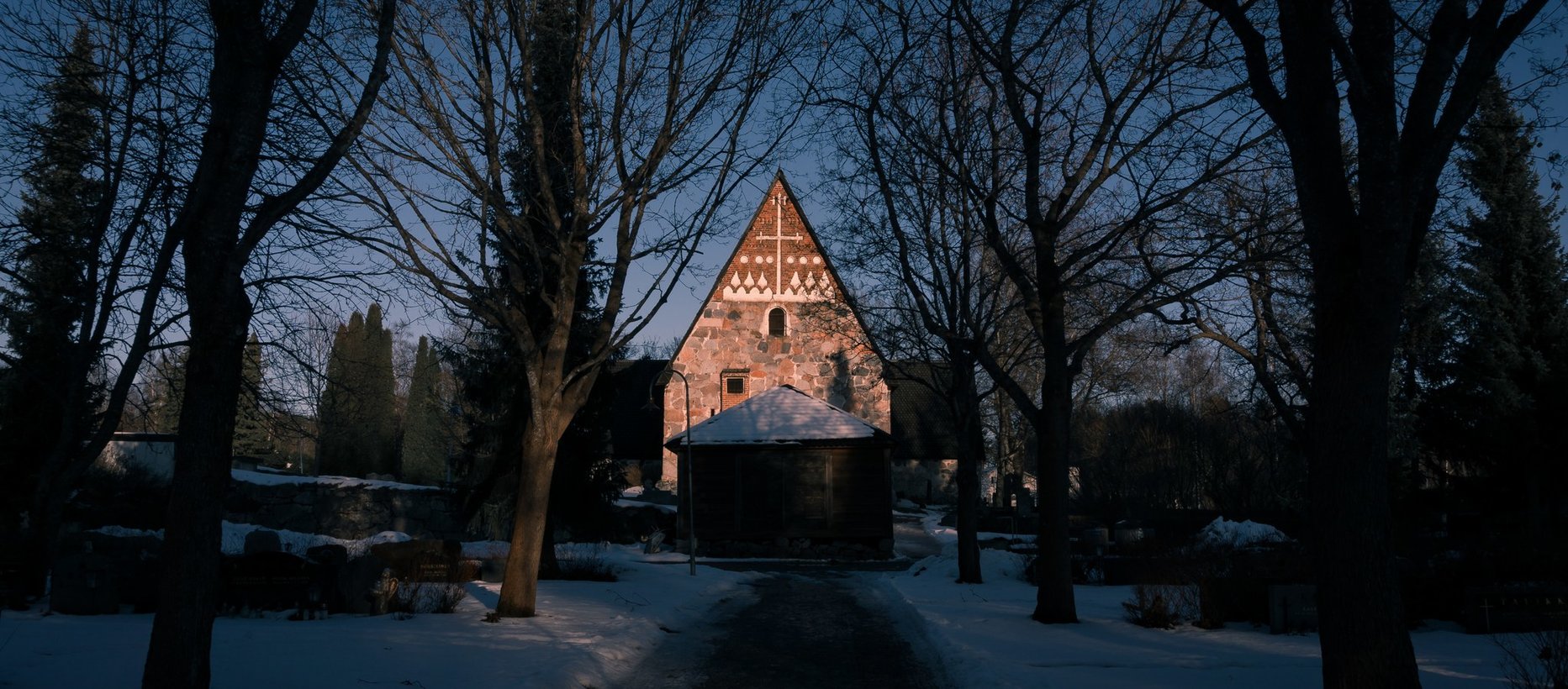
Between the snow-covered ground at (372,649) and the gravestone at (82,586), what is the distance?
24 centimetres

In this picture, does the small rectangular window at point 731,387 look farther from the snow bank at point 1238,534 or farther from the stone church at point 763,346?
the snow bank at point 1238,534

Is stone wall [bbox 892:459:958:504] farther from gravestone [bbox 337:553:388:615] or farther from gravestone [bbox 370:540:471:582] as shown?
gravestone [bbox 337:553:388:615]

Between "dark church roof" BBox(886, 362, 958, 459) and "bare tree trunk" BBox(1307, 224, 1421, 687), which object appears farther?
"dark church roof" BBox(886, 362, 958, 459)

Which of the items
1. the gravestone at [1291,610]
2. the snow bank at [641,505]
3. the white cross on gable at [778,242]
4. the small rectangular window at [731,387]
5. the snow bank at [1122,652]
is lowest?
the snow bank at [1122,652]

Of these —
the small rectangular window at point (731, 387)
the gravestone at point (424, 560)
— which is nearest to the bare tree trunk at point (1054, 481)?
the gravestone at point (424, 560)

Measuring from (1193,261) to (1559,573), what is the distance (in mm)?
Result: 6357

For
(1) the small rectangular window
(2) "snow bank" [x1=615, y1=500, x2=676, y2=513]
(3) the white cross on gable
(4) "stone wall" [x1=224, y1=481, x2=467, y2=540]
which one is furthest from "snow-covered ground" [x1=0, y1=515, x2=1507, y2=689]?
(3) the white cross on gable

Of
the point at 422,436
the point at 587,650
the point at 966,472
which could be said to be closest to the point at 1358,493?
the point at 587,650

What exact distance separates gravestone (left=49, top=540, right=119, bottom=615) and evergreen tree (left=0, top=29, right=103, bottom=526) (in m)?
1.73

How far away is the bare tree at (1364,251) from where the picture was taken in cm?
651

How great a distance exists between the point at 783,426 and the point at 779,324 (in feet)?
37.3

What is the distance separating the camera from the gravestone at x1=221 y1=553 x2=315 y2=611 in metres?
12.6

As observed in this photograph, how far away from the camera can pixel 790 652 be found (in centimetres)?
1190

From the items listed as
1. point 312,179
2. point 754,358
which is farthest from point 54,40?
point 754,358
